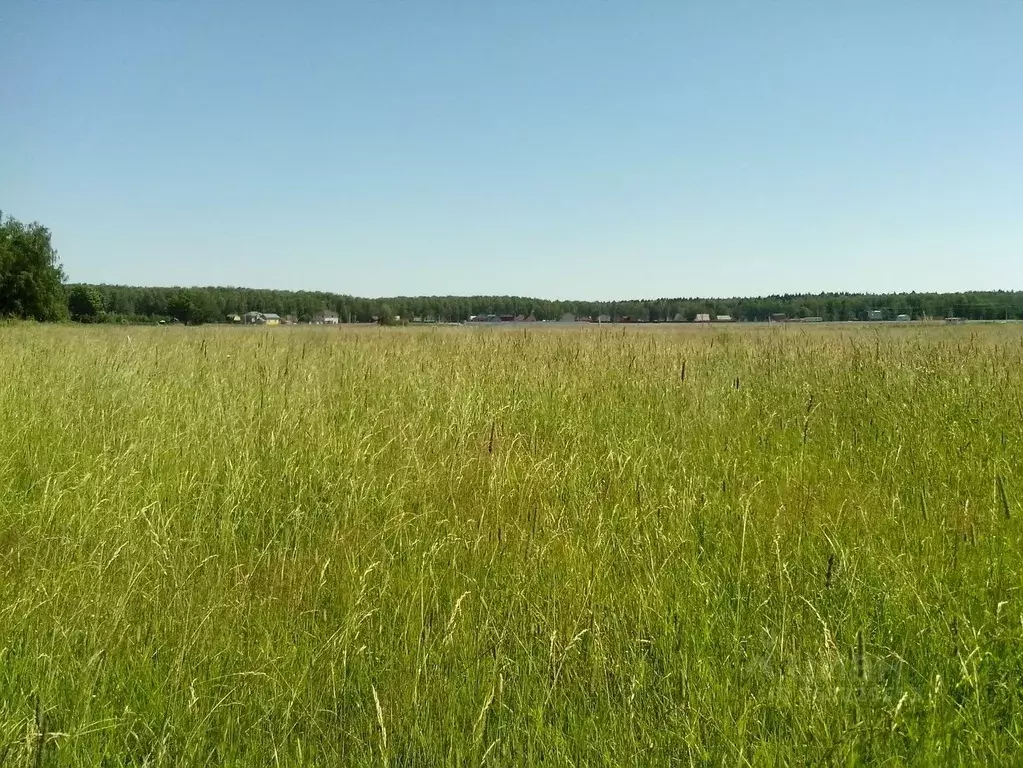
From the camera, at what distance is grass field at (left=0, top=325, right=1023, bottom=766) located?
1.46 meters

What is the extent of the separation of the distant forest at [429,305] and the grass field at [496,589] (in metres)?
73.7

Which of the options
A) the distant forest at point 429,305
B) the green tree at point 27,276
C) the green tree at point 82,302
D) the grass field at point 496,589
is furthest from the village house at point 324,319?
the grass field at point 496,589

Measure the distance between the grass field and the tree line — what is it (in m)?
48.0

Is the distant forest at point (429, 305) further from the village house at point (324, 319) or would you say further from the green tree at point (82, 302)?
the village house at point (324, 319)

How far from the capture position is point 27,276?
164 feet

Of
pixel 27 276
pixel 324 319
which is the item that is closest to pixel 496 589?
pixel 27 276

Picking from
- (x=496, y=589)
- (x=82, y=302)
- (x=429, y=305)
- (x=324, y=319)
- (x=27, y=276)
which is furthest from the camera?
(x=429, y=305)

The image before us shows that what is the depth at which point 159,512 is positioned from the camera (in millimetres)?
2529

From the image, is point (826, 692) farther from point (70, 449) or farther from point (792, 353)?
point (792, 353)

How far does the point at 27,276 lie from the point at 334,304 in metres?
72.8

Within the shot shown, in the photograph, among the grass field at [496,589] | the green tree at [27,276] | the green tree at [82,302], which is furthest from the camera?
the green tree at [82,302]

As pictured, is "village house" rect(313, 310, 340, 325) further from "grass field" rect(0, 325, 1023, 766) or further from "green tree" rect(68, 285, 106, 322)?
"grass field" rect(0, 325, 1023, 766)

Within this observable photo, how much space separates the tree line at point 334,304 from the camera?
166 feet

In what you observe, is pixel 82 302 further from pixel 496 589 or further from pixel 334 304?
pixel 496 589
